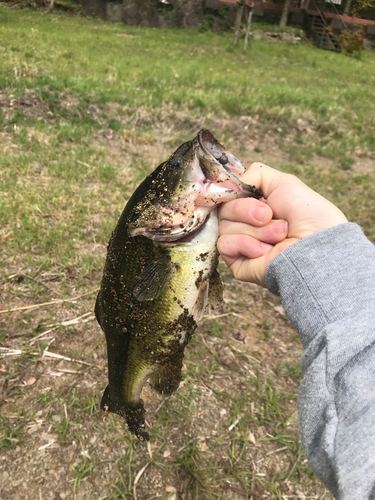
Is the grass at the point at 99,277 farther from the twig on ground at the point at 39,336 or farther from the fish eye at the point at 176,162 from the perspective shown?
the fish eye at the point at 176,162

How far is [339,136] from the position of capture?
8.12m

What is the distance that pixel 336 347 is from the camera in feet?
3.75

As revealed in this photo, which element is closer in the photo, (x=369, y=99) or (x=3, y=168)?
(x=3, y=168)

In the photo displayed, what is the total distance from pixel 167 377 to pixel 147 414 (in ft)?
3.44

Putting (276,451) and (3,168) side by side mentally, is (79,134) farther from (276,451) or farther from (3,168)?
(276,451)

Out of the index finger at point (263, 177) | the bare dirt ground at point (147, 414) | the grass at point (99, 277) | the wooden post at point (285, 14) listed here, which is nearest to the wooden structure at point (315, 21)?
the wooden post at point (285, 14)

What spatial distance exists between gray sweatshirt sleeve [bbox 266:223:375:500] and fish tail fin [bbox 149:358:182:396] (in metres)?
0.71

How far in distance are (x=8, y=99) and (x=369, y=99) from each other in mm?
9582

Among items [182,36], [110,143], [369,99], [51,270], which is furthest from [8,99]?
[182,36]

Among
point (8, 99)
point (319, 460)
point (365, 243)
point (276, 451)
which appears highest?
point (365, 243)

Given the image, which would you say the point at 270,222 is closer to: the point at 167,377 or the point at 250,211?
the point at 250,211

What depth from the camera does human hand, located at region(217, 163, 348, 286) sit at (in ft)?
4.85

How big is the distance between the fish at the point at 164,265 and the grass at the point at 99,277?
872 millimetres

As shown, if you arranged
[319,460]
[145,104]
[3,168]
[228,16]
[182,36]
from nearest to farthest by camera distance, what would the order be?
1. [319,460]
2. [3,168]
3. [145,104]
4. [182,36]
5. [228,16]
